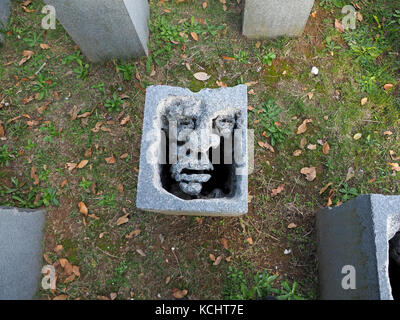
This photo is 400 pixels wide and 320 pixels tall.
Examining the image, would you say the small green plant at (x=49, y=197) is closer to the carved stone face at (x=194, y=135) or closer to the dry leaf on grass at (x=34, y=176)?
the dry leaf on grass at (x=34, y=176)

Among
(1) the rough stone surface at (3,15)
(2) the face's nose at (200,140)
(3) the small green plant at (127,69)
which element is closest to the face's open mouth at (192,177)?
(2) the face's nose at (200,140)

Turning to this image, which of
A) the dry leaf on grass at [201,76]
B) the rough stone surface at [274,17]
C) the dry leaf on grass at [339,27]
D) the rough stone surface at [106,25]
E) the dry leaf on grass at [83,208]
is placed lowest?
the dry leaf on grass at [83,208]

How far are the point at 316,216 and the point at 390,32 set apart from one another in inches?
109

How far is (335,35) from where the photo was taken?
4.04 meters

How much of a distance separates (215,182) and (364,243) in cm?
132

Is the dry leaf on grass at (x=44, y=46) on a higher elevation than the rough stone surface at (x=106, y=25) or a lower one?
higher

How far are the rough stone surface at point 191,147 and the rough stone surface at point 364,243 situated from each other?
906mm

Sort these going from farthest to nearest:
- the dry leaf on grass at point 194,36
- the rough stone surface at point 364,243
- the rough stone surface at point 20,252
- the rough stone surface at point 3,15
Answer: the rough stone surface at point 3,15
the dry leaf on grass at point 194,36
the rough stone surface at point 20,252
the rough stone surface at point 364,243

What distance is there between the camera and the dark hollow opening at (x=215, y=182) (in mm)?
2627

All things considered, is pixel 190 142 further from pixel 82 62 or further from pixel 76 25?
pixel 82 62

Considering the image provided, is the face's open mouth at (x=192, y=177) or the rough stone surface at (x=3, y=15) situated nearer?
the face's open mouth at (x=192, y=177)

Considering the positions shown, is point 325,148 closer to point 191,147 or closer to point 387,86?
point 387,86

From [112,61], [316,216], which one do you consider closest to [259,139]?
[316,216]

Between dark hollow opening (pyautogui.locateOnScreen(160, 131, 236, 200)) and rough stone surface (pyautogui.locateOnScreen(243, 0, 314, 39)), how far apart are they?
1.90 m
